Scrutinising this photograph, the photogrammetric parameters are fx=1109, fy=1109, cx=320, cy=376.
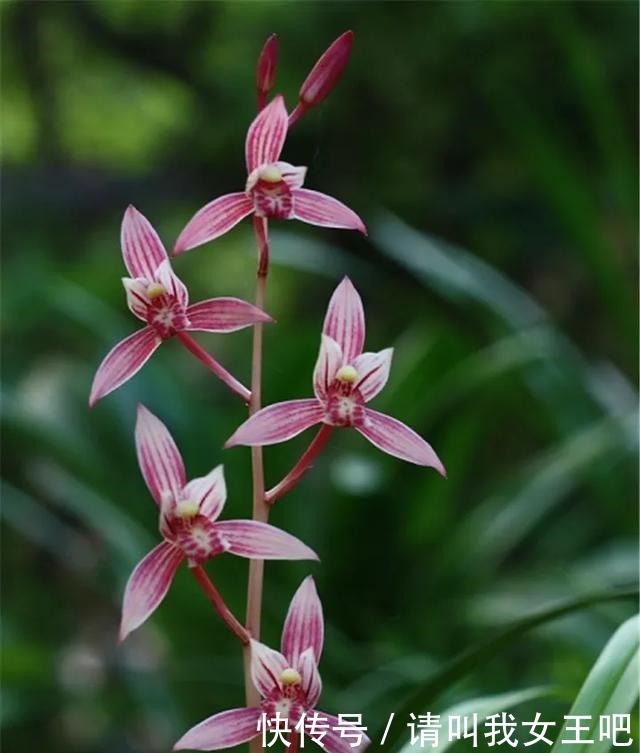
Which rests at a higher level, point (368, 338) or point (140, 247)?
point (368, 338)

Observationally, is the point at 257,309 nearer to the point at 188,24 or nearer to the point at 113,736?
the point at 113,736

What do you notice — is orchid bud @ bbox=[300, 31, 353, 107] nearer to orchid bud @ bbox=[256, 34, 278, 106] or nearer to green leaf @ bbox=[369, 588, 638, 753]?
orchid bud @ bbox=[256, 34, 278, 106]

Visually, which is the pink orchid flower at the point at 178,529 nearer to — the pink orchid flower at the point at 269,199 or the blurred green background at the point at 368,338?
the pink orchid flower at the point at 269,199

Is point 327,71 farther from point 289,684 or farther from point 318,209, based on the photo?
point 289,684

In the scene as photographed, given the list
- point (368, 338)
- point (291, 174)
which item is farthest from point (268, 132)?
point (368, 338)

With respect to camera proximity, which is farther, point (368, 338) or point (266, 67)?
point (368, 338)

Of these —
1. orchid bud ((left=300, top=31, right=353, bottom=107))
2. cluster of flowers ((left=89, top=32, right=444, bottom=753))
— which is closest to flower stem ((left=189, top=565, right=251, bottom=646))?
cluster of flowers ((left=89, top=32, right=444, bottom=753))
